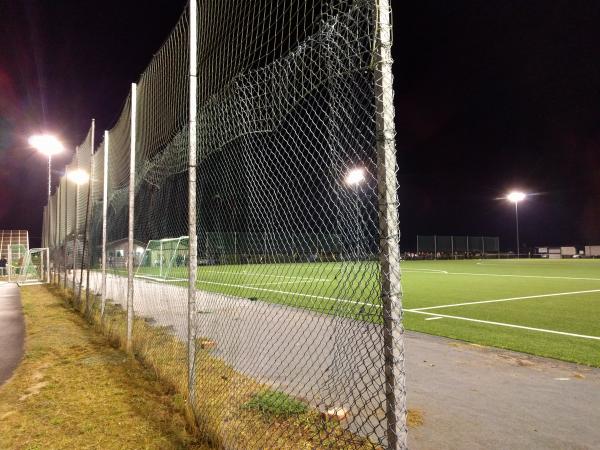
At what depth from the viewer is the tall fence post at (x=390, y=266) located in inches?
66.9

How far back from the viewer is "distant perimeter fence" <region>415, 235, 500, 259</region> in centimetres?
4831

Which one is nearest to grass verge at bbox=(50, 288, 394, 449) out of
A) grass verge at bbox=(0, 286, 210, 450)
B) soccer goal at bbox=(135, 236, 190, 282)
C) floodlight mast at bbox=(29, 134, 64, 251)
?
grass verge at bbox=(0, 286, 210, 450)

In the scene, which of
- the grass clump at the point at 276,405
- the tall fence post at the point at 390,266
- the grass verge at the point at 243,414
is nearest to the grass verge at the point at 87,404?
the grass verge at the point at 243,414

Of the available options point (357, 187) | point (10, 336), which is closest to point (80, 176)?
point (10, 336)

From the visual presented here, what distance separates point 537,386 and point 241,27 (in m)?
4.45

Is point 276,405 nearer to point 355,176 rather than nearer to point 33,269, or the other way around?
point 355,176

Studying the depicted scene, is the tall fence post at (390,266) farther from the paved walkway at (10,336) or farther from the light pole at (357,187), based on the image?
the paved walkway at (10,336)

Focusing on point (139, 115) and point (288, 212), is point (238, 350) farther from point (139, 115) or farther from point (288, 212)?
point (139, 115)

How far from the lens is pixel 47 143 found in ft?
56.2

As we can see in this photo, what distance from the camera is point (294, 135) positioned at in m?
3.21

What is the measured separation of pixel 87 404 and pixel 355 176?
10.9 ft

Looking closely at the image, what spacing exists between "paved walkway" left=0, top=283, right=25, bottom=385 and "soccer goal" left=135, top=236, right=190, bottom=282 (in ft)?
14.2

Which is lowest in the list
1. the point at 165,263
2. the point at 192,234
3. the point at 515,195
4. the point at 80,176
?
the point at 165,263

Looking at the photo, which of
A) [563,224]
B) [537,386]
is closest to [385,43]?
[537,386]
